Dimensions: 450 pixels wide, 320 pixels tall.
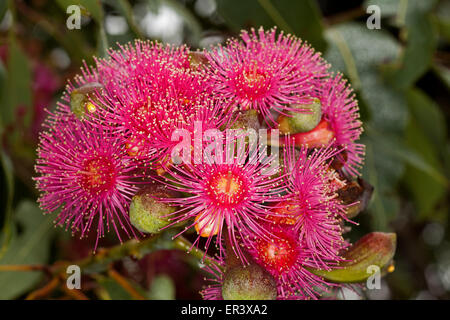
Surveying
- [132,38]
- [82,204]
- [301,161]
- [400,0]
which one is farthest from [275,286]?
[400,0]

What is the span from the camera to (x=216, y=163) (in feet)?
2.57

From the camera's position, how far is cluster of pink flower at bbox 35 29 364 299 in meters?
0.77

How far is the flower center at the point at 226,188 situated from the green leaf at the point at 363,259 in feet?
0.64

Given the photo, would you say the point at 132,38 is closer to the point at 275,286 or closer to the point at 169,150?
the point at 169,150

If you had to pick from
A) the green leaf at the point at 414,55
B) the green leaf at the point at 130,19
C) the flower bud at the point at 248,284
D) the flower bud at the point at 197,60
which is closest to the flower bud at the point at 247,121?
the flower bud at the point at 197,60

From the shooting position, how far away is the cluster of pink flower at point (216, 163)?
2.54ft

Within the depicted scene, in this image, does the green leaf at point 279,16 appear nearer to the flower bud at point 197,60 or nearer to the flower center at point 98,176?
the flower bud at point 197,60

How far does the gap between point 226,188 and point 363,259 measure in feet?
0.92

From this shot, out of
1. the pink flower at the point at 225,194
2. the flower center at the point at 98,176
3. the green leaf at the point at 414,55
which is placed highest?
the green leaf at the point at 414,55

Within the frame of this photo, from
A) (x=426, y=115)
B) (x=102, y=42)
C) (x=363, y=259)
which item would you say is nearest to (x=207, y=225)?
(x=363, y=259)

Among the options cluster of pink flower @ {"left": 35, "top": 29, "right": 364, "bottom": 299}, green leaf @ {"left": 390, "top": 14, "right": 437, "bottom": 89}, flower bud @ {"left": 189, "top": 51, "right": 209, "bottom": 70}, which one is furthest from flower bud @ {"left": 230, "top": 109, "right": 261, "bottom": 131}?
green leaf @ {"left": 390, "top": 14, "right": 437, "bottom": 89}

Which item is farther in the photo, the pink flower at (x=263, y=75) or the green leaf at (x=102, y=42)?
the green leaf at (x=102, y=42)

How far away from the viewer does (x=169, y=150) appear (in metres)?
0.77

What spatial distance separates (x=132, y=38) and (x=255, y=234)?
576 mm
